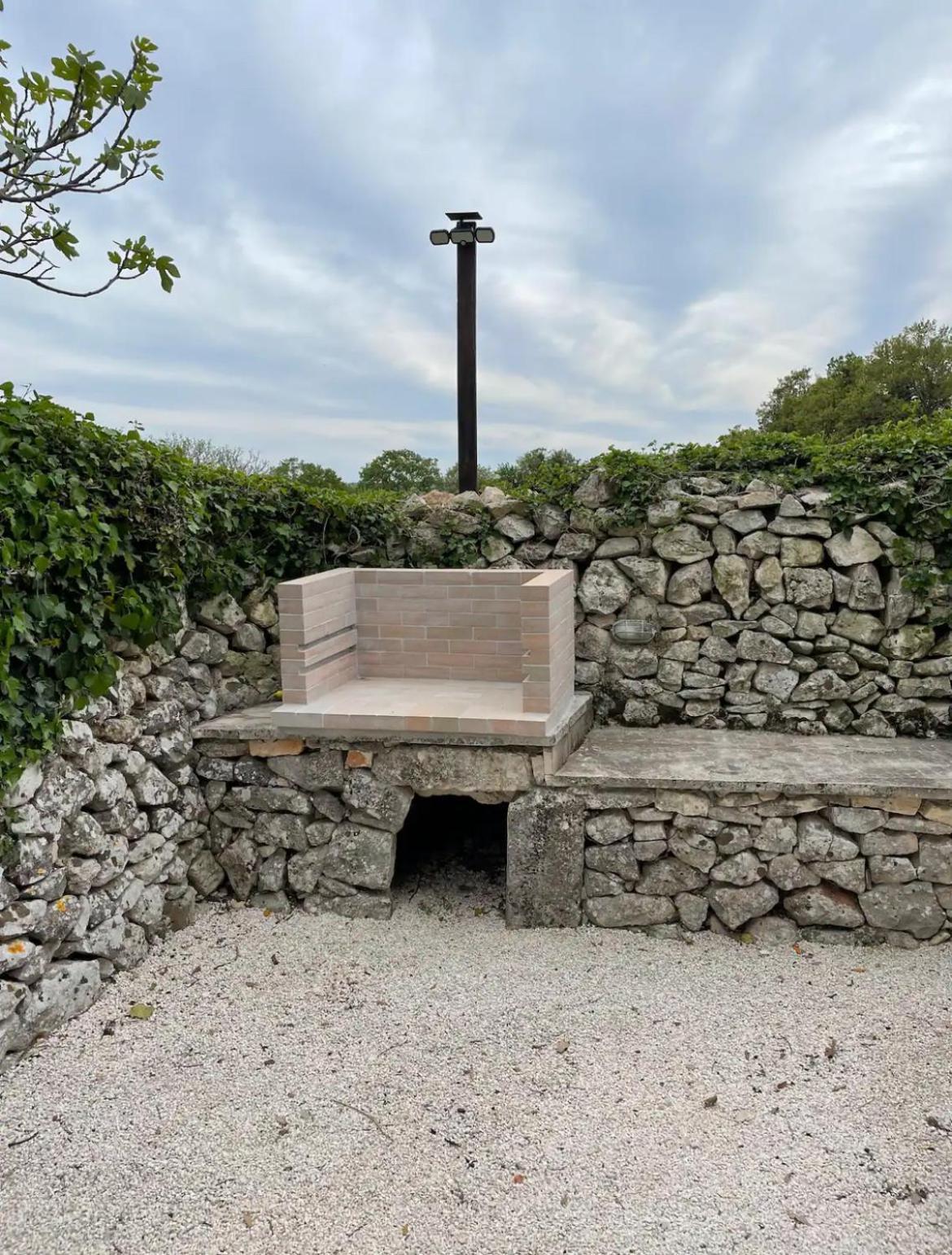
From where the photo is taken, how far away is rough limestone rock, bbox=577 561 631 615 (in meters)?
5.50

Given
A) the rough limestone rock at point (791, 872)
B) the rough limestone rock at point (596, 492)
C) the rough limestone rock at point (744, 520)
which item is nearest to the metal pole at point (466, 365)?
the rough limestone rock at point (596, 492)

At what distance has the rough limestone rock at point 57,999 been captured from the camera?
324cm

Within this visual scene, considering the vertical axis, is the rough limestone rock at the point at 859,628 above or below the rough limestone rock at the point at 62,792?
above

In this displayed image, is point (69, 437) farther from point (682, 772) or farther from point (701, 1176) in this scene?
point (701, 1176)

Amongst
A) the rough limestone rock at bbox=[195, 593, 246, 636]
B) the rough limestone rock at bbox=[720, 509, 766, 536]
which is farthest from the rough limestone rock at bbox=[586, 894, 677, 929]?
the rough limestone rock at bbox=[195, 593, 246, 636]

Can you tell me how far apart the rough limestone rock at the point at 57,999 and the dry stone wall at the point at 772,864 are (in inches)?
97.6

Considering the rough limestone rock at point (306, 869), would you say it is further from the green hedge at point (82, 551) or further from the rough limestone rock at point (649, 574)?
the rough limestone rock at point (649, 574)

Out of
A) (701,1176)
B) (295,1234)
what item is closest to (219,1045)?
(295,1234)

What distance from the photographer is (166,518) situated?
408 centimetres

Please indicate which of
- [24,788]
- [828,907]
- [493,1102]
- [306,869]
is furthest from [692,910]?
[24,788]

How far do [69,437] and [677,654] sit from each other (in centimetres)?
389

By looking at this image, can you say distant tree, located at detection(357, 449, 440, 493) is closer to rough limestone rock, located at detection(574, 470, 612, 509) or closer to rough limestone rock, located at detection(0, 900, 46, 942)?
rough limestone rock, located at detection(574, 470, 612, 509)

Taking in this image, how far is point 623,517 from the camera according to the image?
5.46m

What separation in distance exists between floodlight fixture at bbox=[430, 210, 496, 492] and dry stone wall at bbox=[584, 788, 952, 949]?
338 centimetres
